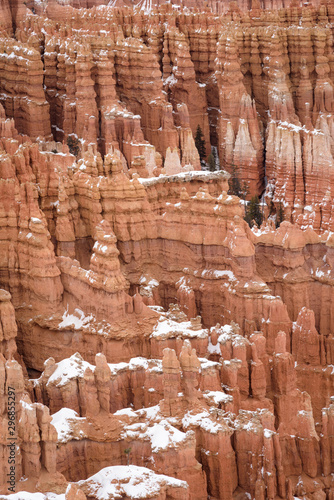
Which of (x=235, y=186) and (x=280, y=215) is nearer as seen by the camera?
(x=280, y=215)

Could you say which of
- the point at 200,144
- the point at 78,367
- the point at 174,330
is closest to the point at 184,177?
the point at 174,330

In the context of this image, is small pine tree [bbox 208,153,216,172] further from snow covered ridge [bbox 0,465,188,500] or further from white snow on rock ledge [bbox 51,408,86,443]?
snow covered ridge [bbox 0,465,188,500]

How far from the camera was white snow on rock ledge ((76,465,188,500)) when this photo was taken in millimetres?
28500

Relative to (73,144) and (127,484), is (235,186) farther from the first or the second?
(127,484)

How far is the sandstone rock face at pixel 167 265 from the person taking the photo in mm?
31312

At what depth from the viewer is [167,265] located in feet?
135

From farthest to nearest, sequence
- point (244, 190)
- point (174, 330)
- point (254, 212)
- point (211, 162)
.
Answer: point (211, 162) < point (244, 190) < point (254, 212) < point (174, 330)

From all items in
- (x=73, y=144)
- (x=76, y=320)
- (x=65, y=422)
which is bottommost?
(x=65, y=422)

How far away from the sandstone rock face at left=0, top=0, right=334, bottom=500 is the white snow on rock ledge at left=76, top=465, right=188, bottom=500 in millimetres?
47

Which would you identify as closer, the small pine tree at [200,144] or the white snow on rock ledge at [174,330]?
the white snow on rock ledge at [174,330]

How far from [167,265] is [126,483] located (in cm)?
1322

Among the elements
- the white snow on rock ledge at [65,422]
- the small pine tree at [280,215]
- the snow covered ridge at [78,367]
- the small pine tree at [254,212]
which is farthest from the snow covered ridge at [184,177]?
the white snow on rock ledge at [65,422]

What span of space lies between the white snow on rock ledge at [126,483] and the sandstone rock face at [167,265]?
47 millimetres

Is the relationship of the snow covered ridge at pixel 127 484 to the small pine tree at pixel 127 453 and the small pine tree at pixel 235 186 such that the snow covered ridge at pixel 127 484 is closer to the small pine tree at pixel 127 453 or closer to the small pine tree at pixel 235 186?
the small pine tree at pixel 127 453
